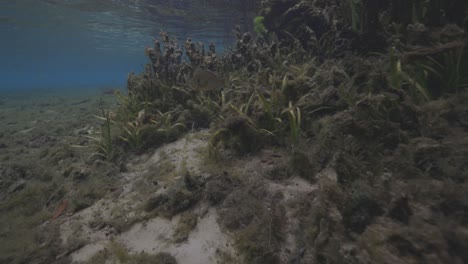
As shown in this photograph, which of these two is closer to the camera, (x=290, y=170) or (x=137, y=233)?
(x=137, y=233)

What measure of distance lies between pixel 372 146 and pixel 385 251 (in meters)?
1.32

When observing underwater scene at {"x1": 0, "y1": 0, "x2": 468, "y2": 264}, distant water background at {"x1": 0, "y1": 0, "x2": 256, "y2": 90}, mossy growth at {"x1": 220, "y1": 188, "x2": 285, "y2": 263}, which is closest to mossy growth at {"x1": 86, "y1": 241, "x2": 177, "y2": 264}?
underwater scene at {"x1": 0, "y1": 0, "x2": 468, "y2": 264}

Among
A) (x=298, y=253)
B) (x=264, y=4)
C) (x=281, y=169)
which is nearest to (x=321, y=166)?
(x=281, y=169)

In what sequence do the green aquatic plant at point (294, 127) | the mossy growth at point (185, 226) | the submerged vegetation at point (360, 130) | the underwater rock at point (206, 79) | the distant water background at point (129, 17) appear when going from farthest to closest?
the distant water background at point (129, 17)
the underwater rock at point (206, 79)
the green aquatic plant at point (294, 127)
the mossy growth at point (185, 226)
the submerged vegetation at point (360, 130)

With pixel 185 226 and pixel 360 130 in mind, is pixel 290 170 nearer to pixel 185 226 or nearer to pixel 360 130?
pixel 360 130

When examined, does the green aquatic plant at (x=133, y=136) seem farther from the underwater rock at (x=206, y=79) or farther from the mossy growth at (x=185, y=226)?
the mossy growth at (x=185, y=226)

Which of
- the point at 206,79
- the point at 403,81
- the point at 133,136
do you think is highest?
the point at 403,81

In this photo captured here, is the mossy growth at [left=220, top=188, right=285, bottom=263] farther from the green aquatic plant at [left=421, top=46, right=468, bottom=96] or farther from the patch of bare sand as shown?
the green aquatic plant at [left=421, top=46, right=468, bottom=96]

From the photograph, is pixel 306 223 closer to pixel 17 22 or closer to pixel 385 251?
pixel 385 251

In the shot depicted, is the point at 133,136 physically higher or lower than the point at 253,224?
lower

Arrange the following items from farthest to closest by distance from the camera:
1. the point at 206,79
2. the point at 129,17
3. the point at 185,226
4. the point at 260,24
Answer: the point at 129,17, the point at 260,24, the point at 206,79, the point at 185,226

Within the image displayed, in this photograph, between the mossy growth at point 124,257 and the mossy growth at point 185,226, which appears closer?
the mossy growth at point 124,257

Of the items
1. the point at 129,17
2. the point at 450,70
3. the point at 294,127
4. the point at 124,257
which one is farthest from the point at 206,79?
the point at 129,17

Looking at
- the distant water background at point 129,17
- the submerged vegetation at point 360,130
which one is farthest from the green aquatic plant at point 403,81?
the distant water background at point 129,17
